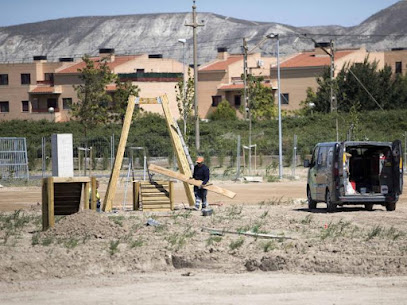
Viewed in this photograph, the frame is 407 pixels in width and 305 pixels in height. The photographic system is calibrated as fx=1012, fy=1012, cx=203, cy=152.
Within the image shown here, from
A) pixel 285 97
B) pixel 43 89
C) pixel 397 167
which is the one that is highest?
pixel 43 89

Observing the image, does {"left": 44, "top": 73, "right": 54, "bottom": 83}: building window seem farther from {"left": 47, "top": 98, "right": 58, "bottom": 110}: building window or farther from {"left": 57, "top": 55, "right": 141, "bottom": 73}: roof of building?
{"left": 57, "top": 55, "right": 141, "bottom": 73}: roof of building

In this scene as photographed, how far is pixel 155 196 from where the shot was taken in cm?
2598

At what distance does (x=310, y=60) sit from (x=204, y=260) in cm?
9053

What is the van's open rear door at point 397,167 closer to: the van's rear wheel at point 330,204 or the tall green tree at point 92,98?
the van's rear wheel at point 330,204

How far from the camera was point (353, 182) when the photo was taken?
25.9 metres

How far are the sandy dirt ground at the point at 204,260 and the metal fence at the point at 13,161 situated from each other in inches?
975

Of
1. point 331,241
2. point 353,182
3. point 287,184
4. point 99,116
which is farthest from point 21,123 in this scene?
point 331,241

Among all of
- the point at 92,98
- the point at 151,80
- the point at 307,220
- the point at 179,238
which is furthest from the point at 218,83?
the point at 179,238

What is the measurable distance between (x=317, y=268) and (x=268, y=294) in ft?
7.48

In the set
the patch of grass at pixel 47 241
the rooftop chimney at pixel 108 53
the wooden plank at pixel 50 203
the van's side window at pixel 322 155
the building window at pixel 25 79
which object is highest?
the rooftop chimney at pixel 108 53

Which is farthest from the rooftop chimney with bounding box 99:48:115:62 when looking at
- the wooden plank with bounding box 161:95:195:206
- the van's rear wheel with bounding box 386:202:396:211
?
the van's rear wheel with bounding box 386:202:396:211

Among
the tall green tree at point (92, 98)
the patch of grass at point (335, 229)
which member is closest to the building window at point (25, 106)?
the tall green tree at point (92, 98)

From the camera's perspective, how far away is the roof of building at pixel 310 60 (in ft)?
339

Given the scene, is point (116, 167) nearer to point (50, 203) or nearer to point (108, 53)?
point (50, 203)
